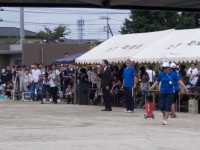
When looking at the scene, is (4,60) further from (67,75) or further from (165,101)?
(165,101)

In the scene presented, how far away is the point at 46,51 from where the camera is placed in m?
47.7

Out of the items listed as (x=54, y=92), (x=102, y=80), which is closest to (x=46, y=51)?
(x=54, y=92)

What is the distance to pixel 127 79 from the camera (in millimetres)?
20984

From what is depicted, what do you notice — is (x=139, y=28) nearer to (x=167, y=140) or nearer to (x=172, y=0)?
(x=167, y=140)

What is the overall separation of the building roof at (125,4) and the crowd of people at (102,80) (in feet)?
27.8

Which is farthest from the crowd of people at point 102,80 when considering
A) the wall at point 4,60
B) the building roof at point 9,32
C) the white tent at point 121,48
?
the building roof at point 9,32

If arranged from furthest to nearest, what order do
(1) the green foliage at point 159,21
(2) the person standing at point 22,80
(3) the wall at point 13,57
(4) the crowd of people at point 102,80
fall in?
(1) the green foliage at point 159,21
(3) the wall at point 13,57
(2) the person standing at point 22,80
(4) the crowd of people at point 102,80

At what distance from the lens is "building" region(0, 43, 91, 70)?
46.3 metres

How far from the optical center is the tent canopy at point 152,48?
21.3 meters

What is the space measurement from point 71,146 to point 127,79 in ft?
35.0

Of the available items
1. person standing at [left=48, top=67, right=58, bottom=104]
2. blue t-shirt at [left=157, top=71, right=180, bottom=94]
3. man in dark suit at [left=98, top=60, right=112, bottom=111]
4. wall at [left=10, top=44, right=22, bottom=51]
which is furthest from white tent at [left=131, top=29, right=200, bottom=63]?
wall at [left=10, top=44, right=22, bottom=51]

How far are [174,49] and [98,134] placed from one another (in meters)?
9.82

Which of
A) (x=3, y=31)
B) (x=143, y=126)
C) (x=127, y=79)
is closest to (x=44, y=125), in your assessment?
(x=143, y=126)

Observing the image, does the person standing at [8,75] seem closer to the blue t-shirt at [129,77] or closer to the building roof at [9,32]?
the blue t-shirt at [129,77]
